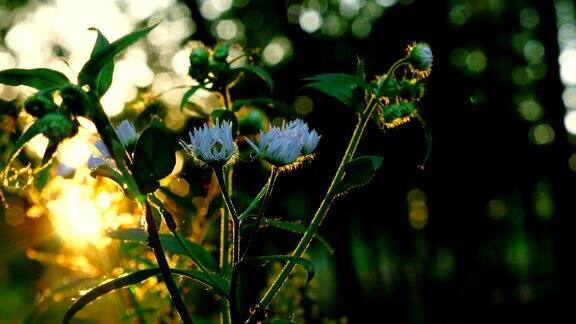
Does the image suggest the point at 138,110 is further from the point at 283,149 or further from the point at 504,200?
the point at 504,200

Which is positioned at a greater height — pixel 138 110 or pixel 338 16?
pixel 338 16

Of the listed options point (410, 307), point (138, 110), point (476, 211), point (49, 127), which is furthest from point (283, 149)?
point (476, 211)

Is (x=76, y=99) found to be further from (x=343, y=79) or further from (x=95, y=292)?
(x=343, y=79)

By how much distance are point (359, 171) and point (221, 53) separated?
33 cm

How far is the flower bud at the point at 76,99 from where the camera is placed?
0.75 metres

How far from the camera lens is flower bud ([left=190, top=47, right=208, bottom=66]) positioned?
3.82 feet

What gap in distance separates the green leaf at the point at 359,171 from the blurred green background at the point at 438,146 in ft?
18.4

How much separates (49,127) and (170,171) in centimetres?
13

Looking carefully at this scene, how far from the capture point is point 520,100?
1379 centimetres

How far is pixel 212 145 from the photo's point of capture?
3.10ft

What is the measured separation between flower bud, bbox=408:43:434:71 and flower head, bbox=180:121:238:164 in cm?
39

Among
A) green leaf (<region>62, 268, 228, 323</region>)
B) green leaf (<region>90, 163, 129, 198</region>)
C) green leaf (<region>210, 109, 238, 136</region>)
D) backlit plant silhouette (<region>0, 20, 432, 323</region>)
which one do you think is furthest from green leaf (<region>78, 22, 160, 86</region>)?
green leaf (<region>210, 109, 238, 136</region>)

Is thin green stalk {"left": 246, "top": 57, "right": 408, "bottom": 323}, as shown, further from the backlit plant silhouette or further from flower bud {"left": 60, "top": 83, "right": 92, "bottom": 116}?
flower bud {"left": 60, "top": 83, "right": 92, "bottom": 116}

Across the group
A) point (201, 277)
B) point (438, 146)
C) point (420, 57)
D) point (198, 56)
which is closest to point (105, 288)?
point (201, 277)
